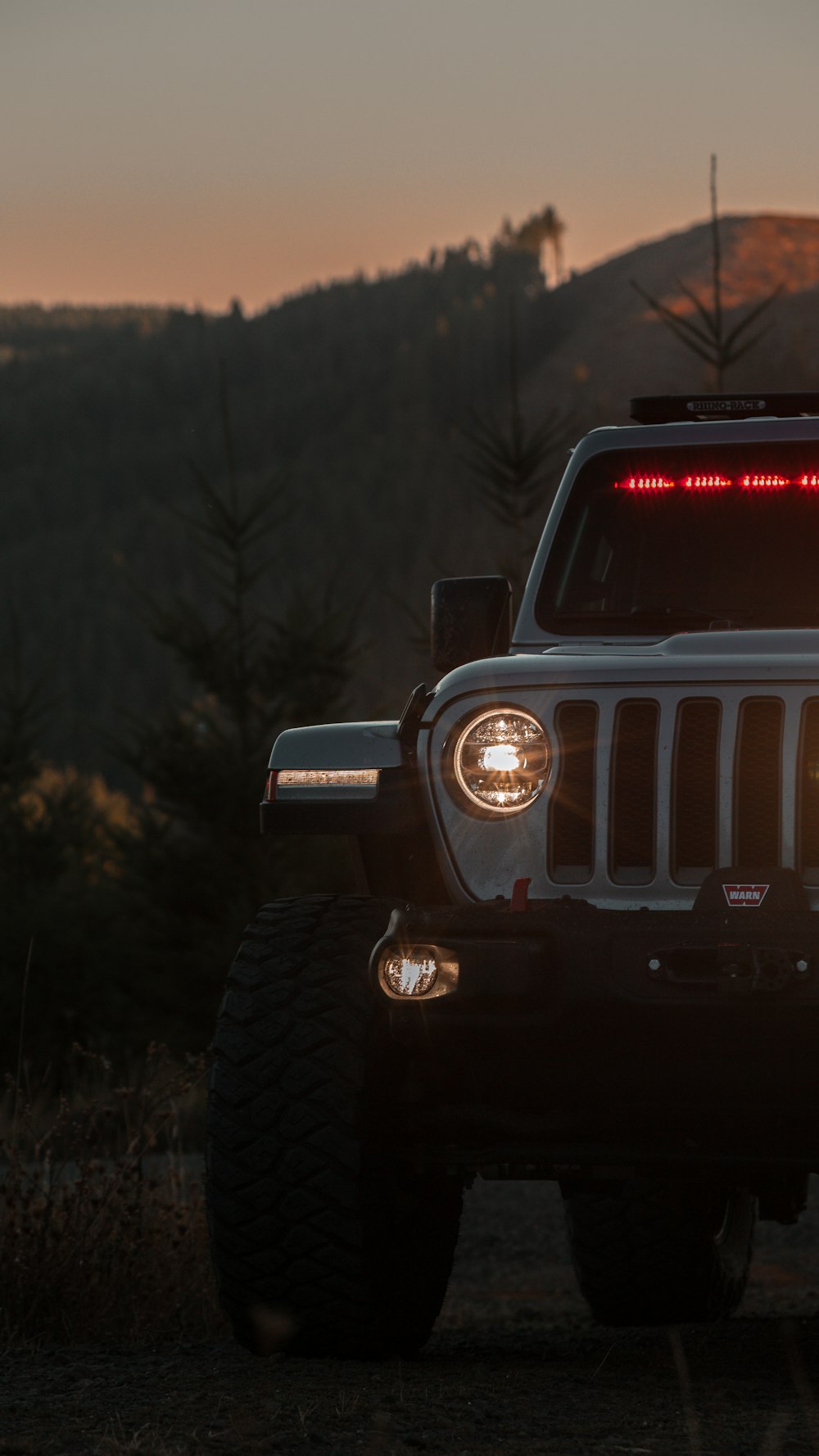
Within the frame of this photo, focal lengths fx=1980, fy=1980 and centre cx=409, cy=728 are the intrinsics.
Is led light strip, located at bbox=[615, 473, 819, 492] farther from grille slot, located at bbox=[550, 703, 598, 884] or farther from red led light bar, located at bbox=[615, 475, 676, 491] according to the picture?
grille slot, located at bbox=[550, 703, 598, 884]

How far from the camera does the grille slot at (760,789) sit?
491 cm

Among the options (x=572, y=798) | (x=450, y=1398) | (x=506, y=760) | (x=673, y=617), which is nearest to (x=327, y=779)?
(x=506, y=760)

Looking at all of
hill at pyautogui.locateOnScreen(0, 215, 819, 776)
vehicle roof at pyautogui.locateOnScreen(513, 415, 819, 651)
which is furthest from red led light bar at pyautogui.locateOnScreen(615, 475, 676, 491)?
hill at pyautogui.locateOnScreen(0, 215, 819, 776)

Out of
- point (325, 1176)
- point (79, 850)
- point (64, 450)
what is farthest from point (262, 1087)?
point (64, 450)

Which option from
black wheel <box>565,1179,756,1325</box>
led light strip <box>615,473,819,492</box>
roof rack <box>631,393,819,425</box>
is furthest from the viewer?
black wheel <box>565,1179,756,1325</box>

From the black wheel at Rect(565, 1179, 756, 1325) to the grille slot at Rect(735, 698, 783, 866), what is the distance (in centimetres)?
282

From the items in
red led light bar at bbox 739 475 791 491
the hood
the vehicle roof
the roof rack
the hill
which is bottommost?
the hill

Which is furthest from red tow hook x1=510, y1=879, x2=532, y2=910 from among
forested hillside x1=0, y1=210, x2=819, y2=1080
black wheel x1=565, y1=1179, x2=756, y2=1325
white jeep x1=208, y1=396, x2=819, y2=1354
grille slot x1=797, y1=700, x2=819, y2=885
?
forested hillside x1=0, y1=210, x2=819, y2=1080

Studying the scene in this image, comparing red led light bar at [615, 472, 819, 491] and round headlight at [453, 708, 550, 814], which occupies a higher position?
red led light bar at [615, 472, 819, 491]

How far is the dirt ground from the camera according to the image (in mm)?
4293

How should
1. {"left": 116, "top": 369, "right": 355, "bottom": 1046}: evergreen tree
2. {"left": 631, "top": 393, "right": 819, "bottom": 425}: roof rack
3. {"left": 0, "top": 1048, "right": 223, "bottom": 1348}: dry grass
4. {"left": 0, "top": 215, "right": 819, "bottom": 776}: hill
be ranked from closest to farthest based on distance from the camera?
1. {"left": 0, "top": 1048, "right": 223, "bottom": 1348}: dry grass
2. {"left": 631, "top": 393, "right": 819, "bottom": 425}: roof rack
3. {"left": 116, "top": 369, "right": 355, "bottom": 1046}: evergreen tree
4. {"left": 0, "top": 215, "right": 819, "bottom": 776}: hill

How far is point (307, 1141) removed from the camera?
196 inches

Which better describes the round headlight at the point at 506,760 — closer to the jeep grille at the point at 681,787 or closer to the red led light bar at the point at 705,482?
the jeep grille at the point at 681,787

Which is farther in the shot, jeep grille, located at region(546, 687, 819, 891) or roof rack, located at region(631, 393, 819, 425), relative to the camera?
roof rack, located at region(631, 393, 819, 425)
